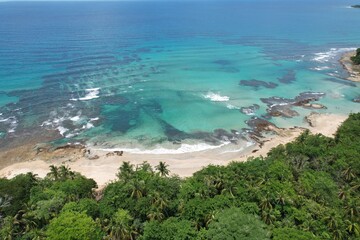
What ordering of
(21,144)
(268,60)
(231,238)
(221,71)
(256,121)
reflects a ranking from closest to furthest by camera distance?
1. (231,238)
2. (21,144)
3. (256,121)
4. (221,71)
5. (268,60)

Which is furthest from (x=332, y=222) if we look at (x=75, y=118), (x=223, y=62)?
(x=223, y=62)

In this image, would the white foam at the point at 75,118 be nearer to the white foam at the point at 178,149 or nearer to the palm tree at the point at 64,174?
the white foam at the point at 178,149

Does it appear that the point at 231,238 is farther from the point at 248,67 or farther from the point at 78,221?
the point at 248,67

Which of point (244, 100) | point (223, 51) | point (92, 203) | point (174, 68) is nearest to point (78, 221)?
point (92, 203)

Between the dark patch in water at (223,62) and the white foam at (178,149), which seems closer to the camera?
the white foam at (178,149)

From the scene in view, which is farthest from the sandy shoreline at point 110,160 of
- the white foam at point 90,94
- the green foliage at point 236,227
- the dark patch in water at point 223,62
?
the dark patch in water at point 223,62

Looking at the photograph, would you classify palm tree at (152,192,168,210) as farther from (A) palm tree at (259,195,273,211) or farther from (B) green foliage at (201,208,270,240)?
(A) palm tree at (259,195,273,211)
